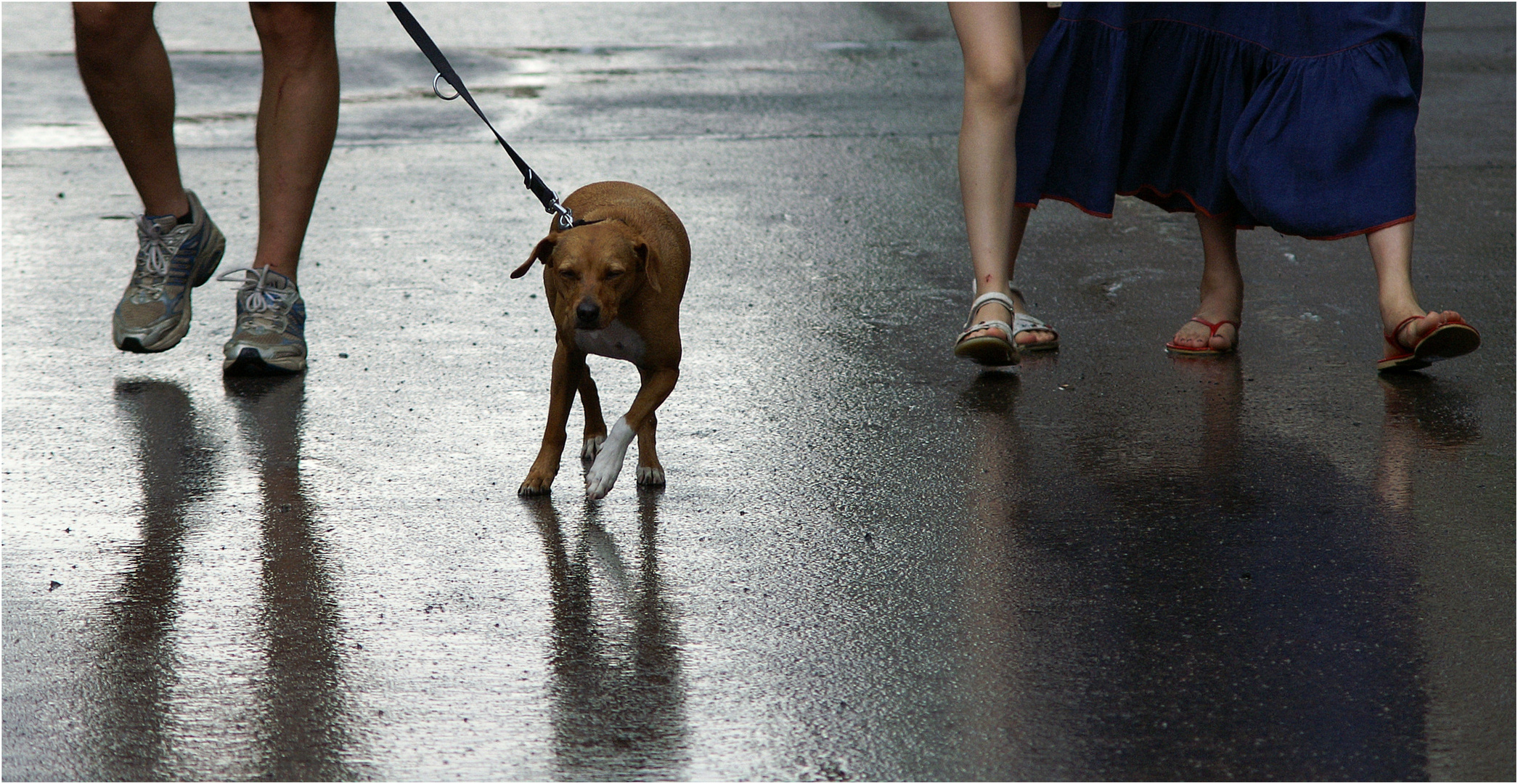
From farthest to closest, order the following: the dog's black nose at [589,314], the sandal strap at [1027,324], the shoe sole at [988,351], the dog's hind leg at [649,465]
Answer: the sandal strap at [1027,324] < the shoe sole at [988,351] < the dog's hind leg at [649,465] < the dog's black nose at [589,314]

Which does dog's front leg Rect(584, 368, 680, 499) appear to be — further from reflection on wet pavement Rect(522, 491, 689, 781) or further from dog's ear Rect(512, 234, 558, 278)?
dog's ear Rect(512, 234, 558, 278)

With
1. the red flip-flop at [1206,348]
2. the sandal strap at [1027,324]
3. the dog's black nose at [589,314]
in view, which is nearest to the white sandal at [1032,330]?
the sandal strap at [1027,324]

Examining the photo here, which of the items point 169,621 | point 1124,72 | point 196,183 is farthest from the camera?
point 196,183

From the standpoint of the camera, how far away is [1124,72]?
174 inches

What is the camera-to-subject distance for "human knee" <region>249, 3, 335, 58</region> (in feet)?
13.9

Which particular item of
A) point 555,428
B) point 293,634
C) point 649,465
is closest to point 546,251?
point 555,428

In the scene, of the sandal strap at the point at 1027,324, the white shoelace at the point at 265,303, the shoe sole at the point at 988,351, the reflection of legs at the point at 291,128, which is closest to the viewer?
the shoe sole at the point at 988,351

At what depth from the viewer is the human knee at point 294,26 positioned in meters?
4.24

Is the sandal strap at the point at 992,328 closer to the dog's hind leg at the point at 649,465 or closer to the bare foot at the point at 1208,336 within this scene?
the bare foot at the point at 1208,336

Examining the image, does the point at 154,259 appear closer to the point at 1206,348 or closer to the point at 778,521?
the point at 778,521

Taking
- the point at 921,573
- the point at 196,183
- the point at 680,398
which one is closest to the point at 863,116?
the point at 196,183

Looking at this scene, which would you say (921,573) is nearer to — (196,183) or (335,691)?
(335,691)

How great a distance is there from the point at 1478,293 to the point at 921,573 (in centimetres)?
285

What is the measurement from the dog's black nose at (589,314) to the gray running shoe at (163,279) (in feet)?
6.23
